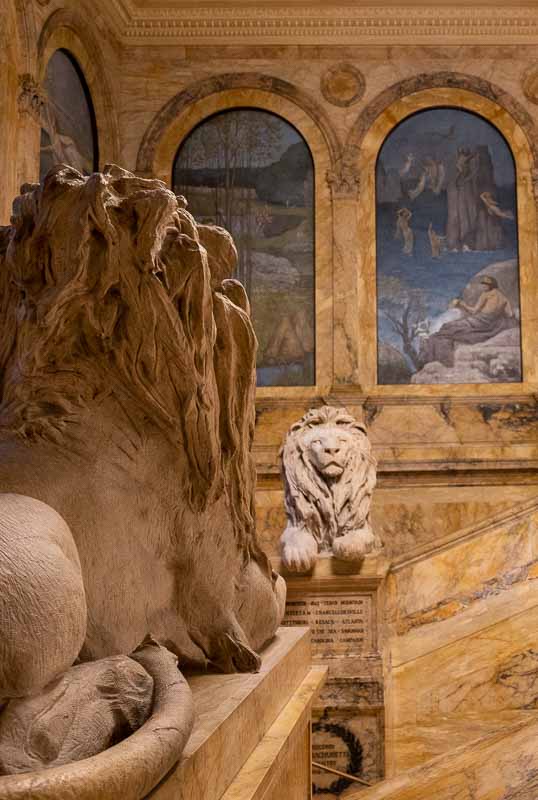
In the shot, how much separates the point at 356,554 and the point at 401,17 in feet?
32.7

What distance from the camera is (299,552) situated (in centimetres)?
645

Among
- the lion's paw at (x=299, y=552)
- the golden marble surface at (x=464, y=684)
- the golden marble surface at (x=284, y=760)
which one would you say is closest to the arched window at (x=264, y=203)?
the lion's paw at (x=299, y=552)

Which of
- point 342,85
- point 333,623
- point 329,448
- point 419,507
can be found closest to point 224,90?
point 342,85

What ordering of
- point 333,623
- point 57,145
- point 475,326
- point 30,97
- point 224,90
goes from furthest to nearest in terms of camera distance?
point 224,90
point 475,326
point 57,145
point 30,97
point 333,623

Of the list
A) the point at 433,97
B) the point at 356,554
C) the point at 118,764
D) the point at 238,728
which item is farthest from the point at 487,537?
the point at 433,97

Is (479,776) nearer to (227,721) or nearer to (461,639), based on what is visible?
(227,721)

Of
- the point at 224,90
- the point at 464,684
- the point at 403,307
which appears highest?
the point at 224,90

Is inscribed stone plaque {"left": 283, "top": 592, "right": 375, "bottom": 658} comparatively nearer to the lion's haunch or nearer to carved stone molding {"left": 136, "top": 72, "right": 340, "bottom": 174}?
the lion's haunch

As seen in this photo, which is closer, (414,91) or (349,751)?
(349,751)

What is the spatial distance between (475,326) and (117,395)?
12.1 meters

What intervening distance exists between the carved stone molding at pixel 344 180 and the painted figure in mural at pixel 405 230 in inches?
28.6

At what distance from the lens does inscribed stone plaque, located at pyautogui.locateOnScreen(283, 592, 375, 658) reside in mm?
6547

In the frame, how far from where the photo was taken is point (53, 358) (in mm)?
1849

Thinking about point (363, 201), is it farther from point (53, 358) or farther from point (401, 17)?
point (53, 358)
